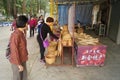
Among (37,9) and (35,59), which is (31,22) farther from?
(37,9)

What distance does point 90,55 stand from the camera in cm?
609

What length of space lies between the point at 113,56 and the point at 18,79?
16.0 feet

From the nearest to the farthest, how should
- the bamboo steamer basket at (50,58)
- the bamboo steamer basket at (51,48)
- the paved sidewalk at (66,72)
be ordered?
1. the paved sidewalk at (66,72)
2. the bamboo steamer basket at (50,58)
3. the bamboo steamer basket at (51,48)

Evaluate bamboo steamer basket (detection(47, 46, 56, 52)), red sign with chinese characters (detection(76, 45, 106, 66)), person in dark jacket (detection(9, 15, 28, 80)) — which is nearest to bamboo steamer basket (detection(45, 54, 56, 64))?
bamboo steamer basket (detection(47, 46, 56, 52))

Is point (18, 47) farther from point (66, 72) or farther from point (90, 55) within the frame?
point (90, 55)

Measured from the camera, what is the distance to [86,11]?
16922mm

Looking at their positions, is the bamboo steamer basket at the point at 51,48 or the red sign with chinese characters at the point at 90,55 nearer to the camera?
the red sign with chinese characters at the point at 90,55

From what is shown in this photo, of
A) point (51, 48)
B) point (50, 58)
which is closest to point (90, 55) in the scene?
point (50, 58)

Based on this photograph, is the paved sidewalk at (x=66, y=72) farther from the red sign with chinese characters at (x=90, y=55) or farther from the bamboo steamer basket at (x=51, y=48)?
the bamboo steamer basket at (x=51, y=48)

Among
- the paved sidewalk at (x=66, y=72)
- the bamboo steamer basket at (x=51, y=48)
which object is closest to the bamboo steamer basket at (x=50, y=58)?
the paved sidewalk at (x=66, y=72)

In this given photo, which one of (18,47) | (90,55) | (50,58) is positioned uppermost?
(18,47)

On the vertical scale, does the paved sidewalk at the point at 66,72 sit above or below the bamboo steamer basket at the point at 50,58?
below

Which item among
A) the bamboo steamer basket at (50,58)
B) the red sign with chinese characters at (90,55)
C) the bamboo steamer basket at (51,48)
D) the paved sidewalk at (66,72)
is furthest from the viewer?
the bamboo steamer basket at (51,48)

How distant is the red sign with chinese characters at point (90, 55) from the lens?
603 cm
